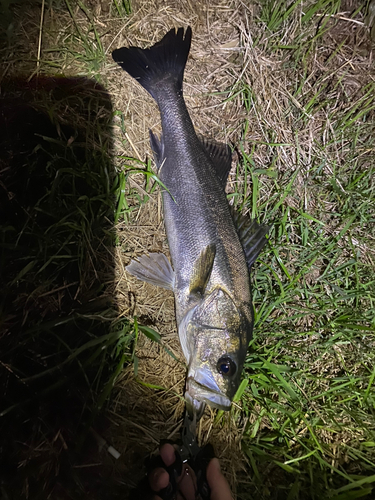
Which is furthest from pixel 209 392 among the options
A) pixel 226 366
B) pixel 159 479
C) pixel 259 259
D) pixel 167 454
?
pixel 259 259

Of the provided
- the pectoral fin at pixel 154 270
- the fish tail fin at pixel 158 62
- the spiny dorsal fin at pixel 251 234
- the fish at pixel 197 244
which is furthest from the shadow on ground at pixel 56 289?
the spiny dorsal fin at pixel 251 234

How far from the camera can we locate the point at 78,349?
213 cm

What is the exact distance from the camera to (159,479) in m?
2.26

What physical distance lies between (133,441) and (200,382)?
31.8 inches

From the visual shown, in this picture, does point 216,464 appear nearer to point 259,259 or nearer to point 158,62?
point 259,259

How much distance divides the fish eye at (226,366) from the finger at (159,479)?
930mm

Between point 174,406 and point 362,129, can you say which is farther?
point 362,129

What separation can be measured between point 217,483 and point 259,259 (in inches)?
73.9

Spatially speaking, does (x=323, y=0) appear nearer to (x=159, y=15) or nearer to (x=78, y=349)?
(x=159, y=15)

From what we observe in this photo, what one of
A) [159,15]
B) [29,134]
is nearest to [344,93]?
[159,15]

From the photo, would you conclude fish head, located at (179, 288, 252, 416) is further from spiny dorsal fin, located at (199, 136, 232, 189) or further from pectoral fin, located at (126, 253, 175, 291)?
spiny dorsal fin, located at (199, 136, 232, 189)

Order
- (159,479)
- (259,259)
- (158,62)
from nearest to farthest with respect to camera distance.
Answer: (159,479) < (158,62) < (259,259)

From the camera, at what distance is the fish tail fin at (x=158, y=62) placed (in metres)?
2.57

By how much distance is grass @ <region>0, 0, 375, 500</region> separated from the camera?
7.09ft
